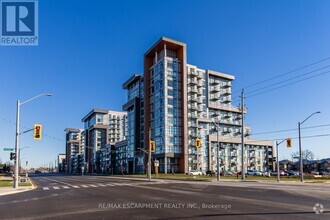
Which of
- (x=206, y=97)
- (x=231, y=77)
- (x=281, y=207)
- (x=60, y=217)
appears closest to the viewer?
(x=60, y=217)

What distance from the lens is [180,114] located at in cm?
9675

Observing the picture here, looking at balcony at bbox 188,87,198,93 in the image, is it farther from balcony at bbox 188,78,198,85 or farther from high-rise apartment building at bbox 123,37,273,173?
balcony at bbox 188,78,198,85

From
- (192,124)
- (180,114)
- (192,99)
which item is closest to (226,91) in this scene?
(192,99)

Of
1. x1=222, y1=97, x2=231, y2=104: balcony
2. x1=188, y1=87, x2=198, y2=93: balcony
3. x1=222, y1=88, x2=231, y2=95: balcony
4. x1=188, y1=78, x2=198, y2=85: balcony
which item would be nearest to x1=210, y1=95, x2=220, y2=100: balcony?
x1=222, y1=97, x2=231, y2=104: balcony

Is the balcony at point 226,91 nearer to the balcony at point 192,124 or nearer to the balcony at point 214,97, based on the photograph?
the balcony at point 214,97

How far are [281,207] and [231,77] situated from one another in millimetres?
115385

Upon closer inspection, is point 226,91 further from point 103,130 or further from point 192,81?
point 103,130

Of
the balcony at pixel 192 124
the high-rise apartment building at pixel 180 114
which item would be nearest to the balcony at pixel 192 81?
the high-rise apartment building at pixel 180 114

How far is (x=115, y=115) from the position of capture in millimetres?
162125

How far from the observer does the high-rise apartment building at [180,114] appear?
94250 mm

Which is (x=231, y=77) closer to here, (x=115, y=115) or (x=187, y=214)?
(x=115, y=115)

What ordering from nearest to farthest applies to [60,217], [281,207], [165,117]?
[60,217], [281,207], [165,117]

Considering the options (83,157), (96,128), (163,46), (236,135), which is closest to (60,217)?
(163,46)

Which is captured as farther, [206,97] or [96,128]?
[96,128]
